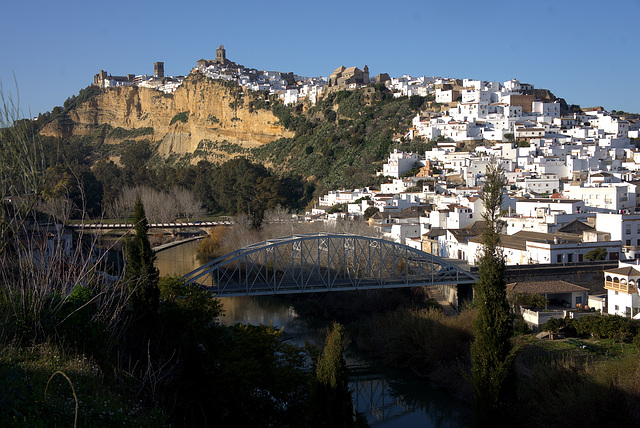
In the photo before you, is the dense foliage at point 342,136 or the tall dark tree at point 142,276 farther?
the dense foliage at point 342,136

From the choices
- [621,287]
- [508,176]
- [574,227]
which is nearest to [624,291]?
[621,287]

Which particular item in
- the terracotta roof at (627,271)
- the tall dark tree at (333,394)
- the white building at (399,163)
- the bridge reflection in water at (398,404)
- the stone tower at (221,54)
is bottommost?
the bridge reflection in water at (398,404)

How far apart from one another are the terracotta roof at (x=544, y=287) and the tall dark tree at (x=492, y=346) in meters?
10.0

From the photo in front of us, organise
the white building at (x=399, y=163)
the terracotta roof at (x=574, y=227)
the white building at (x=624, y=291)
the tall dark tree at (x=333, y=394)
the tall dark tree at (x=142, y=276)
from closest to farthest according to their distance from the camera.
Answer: the tall dark tree at (x=333, y=394), the tall dark tree at (x=142, y=276), the white building at (x=624, y=291), the terracotta roof at (x=574, y=227), the white building at (x=399, y=163)

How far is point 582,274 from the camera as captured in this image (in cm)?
2073

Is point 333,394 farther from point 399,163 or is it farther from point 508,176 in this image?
point 399,163

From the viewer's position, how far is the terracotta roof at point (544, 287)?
1953cm

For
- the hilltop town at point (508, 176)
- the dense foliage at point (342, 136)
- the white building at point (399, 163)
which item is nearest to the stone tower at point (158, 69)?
the hilltop town at point (508, 176)

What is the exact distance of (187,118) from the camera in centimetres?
7450

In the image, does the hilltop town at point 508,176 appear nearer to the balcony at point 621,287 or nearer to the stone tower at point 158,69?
the balcony at point 621,287

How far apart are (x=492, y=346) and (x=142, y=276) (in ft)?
19.2

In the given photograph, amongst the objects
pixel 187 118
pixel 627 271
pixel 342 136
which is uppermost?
pixel 187 118

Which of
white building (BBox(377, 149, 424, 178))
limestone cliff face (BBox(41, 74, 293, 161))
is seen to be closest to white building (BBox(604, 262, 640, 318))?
white building (BBox(377, 149, 424, 178))

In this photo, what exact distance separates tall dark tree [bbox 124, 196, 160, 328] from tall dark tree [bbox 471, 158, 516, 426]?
18.1ft
